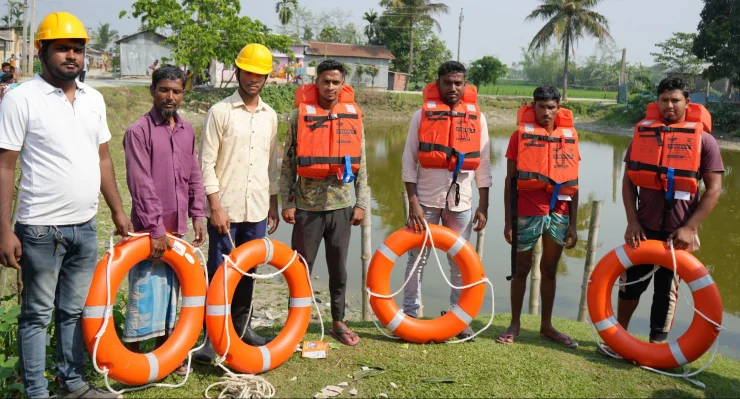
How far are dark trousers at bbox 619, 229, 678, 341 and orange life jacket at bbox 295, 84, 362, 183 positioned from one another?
6.37 feet

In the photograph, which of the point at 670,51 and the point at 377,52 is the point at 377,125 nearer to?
the point at 377,52

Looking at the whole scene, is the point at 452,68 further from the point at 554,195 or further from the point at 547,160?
the point at 554,195

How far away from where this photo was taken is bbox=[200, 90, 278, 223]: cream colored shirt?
11.3 ft

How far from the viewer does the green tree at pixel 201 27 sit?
76.1ft

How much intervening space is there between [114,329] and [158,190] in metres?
0.76

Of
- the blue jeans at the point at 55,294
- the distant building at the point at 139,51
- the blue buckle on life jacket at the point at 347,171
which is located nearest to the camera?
the blue jeans at the point at 55,294

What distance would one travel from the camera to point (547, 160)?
12.6 ft

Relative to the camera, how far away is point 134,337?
3.19 m

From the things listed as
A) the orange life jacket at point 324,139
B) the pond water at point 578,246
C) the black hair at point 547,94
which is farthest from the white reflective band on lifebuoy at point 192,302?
the pond water at point 578,246

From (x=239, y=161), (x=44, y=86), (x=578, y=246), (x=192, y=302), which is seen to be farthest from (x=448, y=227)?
(x=578, y=246)

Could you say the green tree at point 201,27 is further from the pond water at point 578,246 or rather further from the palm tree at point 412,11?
the palm tree at point 412,11

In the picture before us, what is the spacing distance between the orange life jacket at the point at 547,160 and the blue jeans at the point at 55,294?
8.42ft

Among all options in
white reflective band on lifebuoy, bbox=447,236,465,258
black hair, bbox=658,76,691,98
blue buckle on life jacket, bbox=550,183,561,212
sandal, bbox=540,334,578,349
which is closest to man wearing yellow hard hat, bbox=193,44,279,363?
white reflective band on lifebuoy, bbox=447,236,465,258

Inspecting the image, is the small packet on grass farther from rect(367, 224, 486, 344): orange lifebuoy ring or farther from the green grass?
rect(367, 224, 486, 344): orange lifebuoy ring
